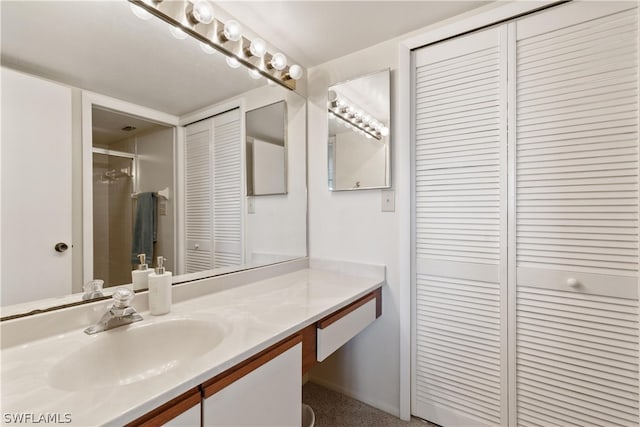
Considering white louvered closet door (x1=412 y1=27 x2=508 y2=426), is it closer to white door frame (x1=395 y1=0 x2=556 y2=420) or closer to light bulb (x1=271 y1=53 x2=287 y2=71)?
white door frame (x1=395 y1=0 x2=556 y2=420)

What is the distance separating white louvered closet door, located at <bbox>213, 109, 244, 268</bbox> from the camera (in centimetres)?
146

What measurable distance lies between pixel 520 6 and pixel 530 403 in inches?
71.7

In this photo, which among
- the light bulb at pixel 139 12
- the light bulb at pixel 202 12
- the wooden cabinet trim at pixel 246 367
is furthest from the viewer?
the light bulb at pixel 202 12

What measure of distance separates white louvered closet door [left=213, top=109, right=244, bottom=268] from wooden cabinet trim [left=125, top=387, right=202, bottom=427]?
2.58 ft

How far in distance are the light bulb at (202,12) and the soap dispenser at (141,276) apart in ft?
3.41

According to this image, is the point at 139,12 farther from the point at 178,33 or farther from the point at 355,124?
the point at 355,124

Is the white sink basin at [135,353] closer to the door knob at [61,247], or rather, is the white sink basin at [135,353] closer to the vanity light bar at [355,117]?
the door knob at [61,247]

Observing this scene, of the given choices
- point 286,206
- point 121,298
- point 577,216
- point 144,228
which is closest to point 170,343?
point 121,298

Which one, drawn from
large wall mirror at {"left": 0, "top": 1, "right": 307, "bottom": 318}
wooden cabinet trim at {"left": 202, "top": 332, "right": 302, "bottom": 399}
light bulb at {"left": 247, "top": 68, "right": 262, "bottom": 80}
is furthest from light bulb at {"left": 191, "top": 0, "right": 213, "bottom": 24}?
wooden cabinet trim at {"left": 202, "top": 332, "right": 302, "bottom": 399}

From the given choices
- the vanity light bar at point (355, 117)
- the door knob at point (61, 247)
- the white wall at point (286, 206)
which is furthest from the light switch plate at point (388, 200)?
the door knob at point (61, 247)

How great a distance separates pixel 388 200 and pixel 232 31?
3.86ft

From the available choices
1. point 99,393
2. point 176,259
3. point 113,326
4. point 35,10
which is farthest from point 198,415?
point 35,10

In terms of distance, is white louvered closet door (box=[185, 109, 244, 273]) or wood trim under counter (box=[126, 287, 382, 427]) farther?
white louvered closet door (box=[185, 109, 244, 273])

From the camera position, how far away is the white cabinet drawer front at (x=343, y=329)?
3.81 feet
